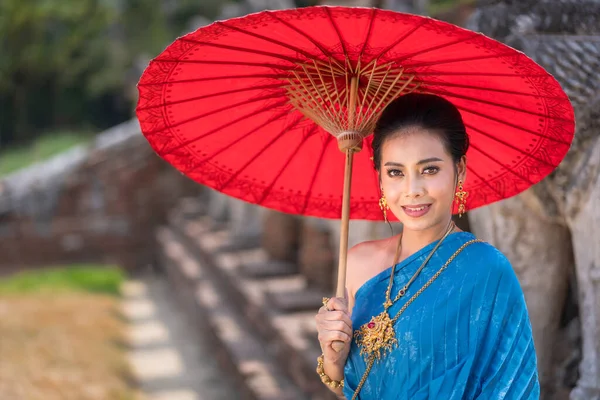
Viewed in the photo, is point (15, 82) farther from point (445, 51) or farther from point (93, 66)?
point (445, 51)

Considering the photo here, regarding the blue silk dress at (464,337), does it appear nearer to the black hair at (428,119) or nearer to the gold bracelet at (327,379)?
the gold bracelet at (327,379)

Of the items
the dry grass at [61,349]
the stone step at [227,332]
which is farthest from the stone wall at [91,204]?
the dry grass at [61,349]

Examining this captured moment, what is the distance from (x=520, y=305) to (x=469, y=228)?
1.34m

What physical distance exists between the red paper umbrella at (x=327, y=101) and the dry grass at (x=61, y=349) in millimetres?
3176

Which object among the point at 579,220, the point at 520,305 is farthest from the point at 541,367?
the point at 520,305

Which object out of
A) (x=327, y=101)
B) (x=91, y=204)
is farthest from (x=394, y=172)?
(x=91, y=204)

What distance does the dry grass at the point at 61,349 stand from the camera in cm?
492

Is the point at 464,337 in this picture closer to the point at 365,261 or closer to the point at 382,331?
the point at 382,331

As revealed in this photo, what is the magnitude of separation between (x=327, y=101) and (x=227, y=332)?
12.9 feet

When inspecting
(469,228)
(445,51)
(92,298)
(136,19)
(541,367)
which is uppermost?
(136,19)

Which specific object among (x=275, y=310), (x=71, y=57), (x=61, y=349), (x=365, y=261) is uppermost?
(x=71, y=57)

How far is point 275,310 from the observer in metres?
4.97

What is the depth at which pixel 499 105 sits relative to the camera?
1898 mm

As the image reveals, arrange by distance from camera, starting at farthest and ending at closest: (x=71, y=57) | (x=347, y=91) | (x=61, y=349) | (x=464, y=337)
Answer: (x=71, y=57) → (x=61, y=349) → (x=347, y=91) → (x=464, y=337)
